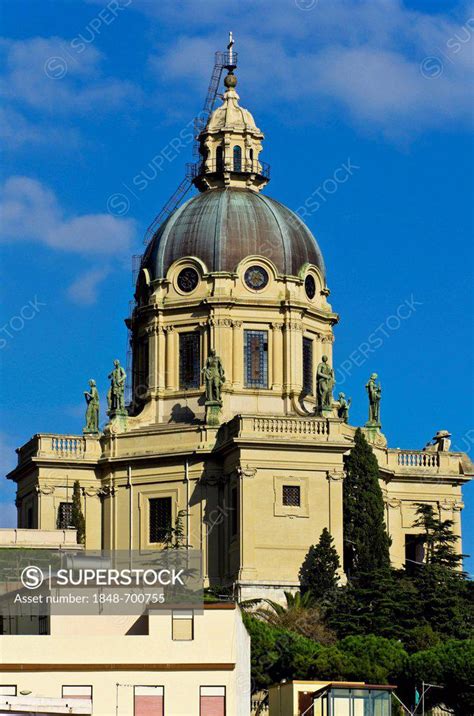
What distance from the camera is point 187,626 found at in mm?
78312

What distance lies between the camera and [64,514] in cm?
12000

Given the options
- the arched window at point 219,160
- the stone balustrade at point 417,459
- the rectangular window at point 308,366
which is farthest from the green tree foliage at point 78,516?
the arched window at point 219,160

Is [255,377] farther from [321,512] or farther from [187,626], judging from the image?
[187,626]

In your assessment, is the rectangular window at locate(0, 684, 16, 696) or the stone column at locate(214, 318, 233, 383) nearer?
the rectangular window at locate(0, 684, 16, 696)

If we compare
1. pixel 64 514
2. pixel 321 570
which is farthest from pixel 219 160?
pixel 321 570

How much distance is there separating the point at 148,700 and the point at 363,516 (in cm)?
3928

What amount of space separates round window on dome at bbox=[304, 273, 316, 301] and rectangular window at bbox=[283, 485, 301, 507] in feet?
47.4

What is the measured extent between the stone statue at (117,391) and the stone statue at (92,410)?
4.89ft

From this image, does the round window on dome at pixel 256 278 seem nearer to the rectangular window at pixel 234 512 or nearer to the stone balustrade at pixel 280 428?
the stone balustrade at pixel 280 428

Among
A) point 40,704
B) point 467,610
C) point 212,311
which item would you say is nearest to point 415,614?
point 467,610

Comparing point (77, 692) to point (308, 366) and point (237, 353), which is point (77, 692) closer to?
point (237, 353)

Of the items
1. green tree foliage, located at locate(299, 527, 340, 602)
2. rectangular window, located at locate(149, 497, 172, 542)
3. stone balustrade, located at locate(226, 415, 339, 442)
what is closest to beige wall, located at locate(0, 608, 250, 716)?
green tree foliage, located at locate(299, 527, 340, 602)

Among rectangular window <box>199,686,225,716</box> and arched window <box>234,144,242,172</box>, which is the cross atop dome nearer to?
arched window <box>234,144,242,172</box>

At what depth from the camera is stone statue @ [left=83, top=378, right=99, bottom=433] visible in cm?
12306
